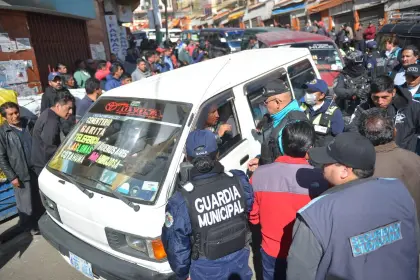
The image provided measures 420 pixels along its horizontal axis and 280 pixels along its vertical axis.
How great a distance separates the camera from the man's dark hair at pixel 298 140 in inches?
80.4

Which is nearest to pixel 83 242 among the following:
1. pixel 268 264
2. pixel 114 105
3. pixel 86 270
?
pixel 86 270

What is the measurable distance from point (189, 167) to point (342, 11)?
20079 mm

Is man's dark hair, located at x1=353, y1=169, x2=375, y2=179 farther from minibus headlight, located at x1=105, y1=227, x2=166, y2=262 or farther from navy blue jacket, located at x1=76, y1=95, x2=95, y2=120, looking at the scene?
navy blue jacket, located at x1=76, y1=95, x2=95, y2=120

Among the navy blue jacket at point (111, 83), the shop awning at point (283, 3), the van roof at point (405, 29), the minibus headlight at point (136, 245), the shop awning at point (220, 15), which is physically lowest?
the minibus headlight at point (136, 245)

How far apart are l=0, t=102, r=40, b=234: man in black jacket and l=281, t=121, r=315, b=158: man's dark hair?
3.20 meters

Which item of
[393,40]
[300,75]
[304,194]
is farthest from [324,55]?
[304,194]

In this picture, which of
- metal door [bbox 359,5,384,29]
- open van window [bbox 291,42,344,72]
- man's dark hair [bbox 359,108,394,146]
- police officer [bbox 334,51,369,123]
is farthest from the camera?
metal door [bbox 359,5,384,29]

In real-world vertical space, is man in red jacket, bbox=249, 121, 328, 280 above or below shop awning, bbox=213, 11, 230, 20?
below

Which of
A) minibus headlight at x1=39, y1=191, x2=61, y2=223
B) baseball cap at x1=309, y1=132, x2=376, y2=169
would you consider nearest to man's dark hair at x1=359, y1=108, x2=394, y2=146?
baseball cap at x1=309, y1=132, x2=376, y2=169

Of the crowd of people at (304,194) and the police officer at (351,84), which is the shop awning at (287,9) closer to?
the police officer at (351,84)

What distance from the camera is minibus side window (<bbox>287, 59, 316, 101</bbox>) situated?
12.9ft

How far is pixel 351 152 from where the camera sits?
146 cm

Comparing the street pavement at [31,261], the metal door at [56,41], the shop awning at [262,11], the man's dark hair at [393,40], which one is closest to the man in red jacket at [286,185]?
the street pavement at [31,261]

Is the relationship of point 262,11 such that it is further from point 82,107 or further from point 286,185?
point 286,185
